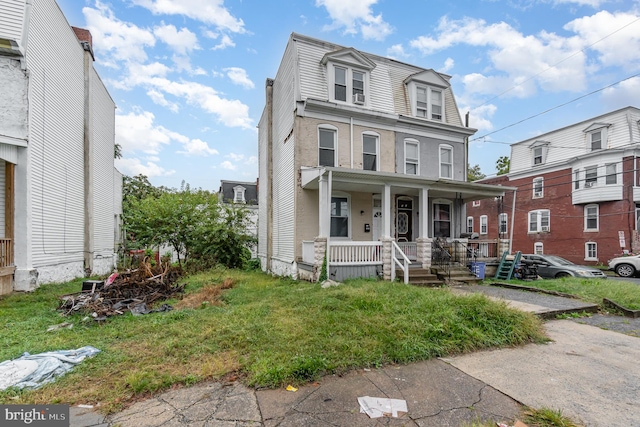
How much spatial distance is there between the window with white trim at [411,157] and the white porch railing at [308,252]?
5.58m

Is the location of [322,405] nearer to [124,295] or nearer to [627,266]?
[124,295]

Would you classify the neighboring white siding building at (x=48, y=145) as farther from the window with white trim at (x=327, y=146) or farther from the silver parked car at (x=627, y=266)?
the silver parked car at (x=627, y=266)

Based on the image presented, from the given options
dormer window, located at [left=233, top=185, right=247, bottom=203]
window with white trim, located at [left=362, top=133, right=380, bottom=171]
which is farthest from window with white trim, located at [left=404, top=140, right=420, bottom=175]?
dormer window, located at [left=233, top=185, right=247, bottom=203]

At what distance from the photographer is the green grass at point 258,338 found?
3.19 m

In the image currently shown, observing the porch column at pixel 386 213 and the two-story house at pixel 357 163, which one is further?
the two-story house at pixel 357 163

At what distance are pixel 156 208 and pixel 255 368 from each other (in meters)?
13.5

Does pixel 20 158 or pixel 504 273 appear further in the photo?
pixel 504 273

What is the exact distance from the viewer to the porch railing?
7.29 meters

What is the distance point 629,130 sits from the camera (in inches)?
687

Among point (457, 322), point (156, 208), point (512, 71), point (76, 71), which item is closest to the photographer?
point (457, 322)

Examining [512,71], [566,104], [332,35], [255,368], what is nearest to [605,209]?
[566,104]

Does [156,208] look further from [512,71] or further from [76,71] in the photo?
[512,71]

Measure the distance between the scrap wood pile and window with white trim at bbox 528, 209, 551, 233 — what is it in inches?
978

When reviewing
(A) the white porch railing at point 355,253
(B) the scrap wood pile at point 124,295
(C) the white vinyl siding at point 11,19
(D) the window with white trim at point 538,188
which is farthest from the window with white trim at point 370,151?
(D) the window with white trim at point 538,188
